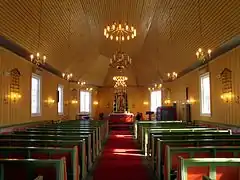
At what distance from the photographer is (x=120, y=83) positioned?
21.8 m

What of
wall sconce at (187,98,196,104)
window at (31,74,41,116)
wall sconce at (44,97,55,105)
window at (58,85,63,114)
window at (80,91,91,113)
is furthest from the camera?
window at (80,91,91,113)

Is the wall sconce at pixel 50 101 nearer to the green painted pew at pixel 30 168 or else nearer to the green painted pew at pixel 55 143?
the green painted pew at pixel 55 143

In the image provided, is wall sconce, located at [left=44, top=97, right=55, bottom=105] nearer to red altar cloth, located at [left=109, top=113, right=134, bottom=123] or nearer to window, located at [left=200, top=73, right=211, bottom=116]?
red altar cloth, located at [left=109, top=113, right=134, bottom=123]

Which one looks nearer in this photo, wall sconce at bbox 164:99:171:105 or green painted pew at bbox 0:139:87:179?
green painted pew at bbox 0:139:87:179

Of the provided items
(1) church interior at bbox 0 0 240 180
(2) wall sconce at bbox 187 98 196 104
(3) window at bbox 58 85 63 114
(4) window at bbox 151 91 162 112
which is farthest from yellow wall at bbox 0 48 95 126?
(4) window at bbox 151 91 162 112

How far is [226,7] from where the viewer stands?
8297 millimetres

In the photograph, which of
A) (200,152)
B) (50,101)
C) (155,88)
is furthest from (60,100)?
(200,152)

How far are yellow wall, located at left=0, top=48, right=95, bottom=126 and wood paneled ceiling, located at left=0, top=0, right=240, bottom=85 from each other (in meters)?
0.86

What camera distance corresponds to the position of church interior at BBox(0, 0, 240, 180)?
501cm

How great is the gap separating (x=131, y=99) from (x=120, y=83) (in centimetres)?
644

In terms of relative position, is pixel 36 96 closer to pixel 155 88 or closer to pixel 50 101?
pixel 50 101

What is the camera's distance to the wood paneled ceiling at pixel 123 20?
898 centimetres

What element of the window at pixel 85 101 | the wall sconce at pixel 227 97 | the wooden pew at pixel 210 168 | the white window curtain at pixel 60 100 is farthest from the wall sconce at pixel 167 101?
the wooden pew at pixel 210 168

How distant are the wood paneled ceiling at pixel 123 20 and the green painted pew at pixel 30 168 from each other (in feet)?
17.5
